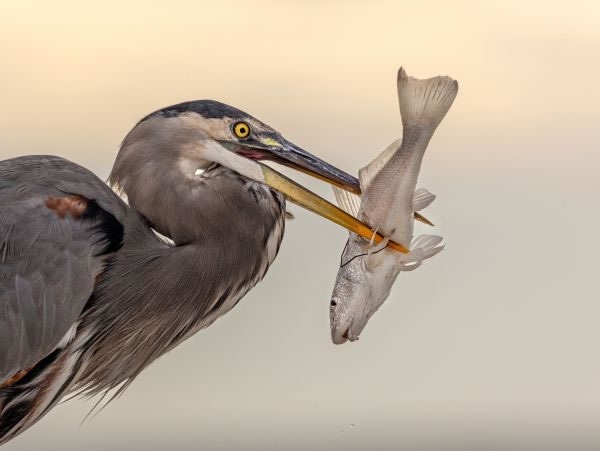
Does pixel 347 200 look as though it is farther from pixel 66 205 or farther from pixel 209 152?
pixel 66 205

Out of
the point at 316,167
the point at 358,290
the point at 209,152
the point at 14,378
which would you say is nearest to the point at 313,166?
the point at 316,167

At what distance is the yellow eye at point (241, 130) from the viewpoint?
16.0ft

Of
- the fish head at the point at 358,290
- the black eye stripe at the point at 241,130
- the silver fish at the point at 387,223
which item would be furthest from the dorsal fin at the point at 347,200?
the black eye stripe at the point at 241,130

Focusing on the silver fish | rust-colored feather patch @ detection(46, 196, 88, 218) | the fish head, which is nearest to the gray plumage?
rust-colored feather patch @ detection(46, 196, 88, 218)

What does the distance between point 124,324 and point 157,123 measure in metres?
0.91

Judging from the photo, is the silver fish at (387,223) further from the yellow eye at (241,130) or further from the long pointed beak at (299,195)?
the yellow eye at (241,130)

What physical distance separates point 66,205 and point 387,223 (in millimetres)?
1358

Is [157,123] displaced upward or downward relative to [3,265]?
upward

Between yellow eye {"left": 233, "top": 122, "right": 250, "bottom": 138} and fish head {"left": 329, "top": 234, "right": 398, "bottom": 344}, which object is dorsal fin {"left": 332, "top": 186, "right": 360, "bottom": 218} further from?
yellow eye {"left": 233, "top": 122, "right": 250, "bottom": 138}

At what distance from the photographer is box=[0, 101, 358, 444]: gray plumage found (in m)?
4.68

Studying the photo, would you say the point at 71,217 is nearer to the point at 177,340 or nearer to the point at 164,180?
the point at 164,180

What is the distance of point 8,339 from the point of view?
4.76 m

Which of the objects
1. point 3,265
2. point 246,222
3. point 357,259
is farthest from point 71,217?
point 357,259

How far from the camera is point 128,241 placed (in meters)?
4.90
